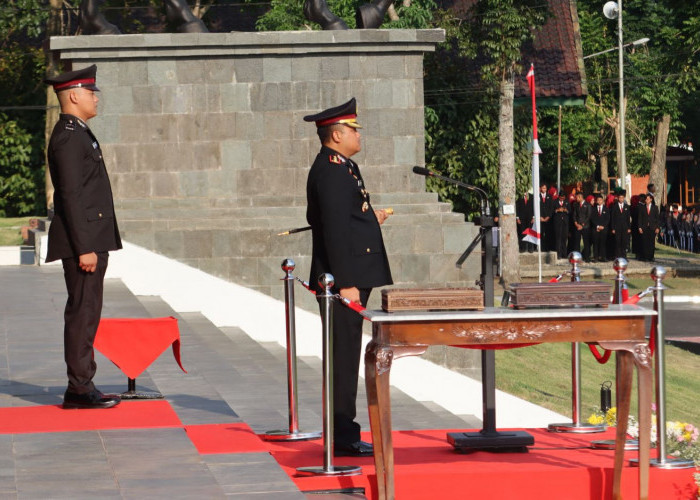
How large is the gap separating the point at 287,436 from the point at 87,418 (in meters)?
1.15

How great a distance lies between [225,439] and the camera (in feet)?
25.2

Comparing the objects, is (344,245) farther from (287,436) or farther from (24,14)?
(24,14)

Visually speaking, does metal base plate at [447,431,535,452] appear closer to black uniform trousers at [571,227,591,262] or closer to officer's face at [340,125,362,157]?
officer's face at [340,125,362,157]

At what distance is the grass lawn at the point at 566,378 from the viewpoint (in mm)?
14432

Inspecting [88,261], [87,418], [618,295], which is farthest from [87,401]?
[618,295]

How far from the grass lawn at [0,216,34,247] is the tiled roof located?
14010 mm

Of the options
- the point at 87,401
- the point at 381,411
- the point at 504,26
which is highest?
the point at 504,26

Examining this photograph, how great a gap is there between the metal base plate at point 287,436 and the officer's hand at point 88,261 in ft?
4.87

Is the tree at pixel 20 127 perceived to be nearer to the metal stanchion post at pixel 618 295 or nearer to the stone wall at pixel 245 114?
the stone wall at pixel 245 114

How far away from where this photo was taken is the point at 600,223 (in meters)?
35.7

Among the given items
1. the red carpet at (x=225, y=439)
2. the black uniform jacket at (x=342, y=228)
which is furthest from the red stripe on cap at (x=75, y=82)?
the red carpet at (x=225, y=439)

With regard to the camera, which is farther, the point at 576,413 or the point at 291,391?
the point at 576,413

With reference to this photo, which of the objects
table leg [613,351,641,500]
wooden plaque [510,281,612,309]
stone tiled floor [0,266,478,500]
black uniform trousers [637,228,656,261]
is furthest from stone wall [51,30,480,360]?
black uniform trousers [637,228,656,261]

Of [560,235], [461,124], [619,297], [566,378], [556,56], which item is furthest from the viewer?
[556,56]
